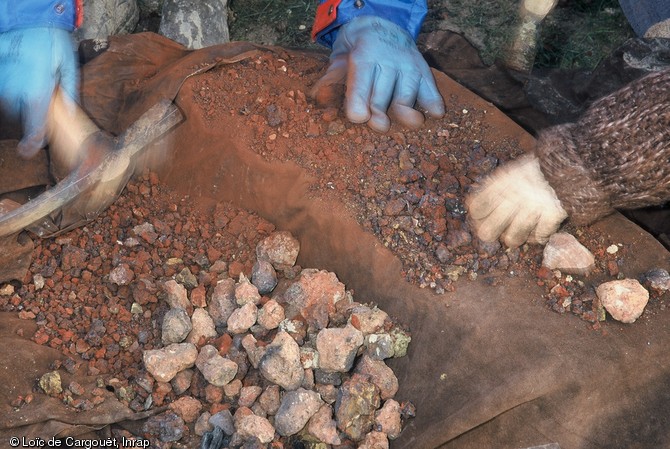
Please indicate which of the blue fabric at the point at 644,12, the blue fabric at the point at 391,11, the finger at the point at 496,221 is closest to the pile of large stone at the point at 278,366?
the finger at the point at 496,221

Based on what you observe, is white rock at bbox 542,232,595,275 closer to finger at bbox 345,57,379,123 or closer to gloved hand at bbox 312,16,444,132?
gloved hand at bbox 312,16,444,132

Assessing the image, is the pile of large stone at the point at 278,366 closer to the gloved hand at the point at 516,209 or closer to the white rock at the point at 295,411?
the white rock at the point at 295,411

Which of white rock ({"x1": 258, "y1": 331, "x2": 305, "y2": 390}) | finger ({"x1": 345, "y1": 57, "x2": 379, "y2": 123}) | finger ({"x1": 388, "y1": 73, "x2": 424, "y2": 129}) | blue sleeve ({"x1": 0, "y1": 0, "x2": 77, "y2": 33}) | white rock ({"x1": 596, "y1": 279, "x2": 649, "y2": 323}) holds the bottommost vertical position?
white rock ({"x1": 258, "y1": 331, "x2": 305, "y2": 390})

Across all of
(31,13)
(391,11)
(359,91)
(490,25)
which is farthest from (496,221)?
(490,25)

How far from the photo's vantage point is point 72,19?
8.96ft

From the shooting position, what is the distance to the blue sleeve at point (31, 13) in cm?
261

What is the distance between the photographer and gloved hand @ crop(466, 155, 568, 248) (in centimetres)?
228

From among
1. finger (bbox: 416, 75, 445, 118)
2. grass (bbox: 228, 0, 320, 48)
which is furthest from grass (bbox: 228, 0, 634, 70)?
finger (bbox: 416, 75, 445, 118)

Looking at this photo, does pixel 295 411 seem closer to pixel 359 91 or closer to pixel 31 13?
pixel 359 91

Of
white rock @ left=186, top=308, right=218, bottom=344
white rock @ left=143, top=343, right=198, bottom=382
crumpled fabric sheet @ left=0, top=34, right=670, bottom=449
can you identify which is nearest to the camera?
crumpled fabric sheet @ left=0, top=34, right=670, bottom=449

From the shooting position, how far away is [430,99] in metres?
2.66

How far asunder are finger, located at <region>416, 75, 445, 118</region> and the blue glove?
4.07 feet

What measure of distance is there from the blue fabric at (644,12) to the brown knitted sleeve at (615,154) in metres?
1.42

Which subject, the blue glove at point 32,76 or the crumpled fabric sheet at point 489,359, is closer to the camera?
the crumpled fabric sheet at point 489,359
